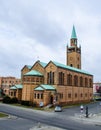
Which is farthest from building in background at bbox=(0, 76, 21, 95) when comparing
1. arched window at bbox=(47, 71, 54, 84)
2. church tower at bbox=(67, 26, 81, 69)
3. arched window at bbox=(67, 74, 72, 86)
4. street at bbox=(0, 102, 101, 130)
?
street at bbox=(0, 102, 101, 130)

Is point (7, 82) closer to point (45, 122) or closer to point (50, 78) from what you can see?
point (50, 78)

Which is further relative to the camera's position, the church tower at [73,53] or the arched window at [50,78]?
the church tower at [73,53]

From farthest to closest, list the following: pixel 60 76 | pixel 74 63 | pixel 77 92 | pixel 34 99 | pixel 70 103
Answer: pixel 74 63, pixel 77 92, pixel 70 103, pixel 60 76, pixel 34 99

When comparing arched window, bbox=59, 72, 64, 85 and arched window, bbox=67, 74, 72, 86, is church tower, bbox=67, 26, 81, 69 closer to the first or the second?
arched window, bbox=67, 74, 72, 86

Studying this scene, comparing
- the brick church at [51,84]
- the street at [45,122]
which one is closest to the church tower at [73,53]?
the brick church at [51,84]

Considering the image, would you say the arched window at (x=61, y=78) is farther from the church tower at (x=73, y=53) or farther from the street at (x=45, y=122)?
the church tower at (x=73, y=53)

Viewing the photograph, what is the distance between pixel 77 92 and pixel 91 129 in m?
49.2

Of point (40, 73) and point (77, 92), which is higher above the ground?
point (40, 73)

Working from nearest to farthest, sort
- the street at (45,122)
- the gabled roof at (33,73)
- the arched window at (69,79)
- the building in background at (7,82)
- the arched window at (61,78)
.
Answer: the street at (45,122)
the gabled roof at (33,73)
the arched window at (61,78)
the arched window at (69,79)
the building in background at (7,82)

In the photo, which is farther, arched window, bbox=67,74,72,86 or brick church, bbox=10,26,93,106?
arched window, bbox=67,74,72,86

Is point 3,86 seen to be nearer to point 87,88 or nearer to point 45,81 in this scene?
point 87,88

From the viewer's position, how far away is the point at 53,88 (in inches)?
2453

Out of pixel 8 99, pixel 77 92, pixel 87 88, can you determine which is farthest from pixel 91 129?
pixel 87 88

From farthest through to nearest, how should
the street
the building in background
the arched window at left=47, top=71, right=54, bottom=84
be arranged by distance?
1. the building in background
2. the arched window at left=47, top=71, right=54, bottom=84
3. the street
